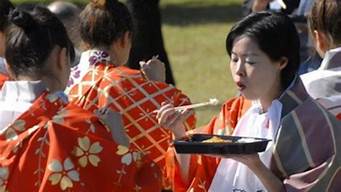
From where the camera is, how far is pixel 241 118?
13.8 ft

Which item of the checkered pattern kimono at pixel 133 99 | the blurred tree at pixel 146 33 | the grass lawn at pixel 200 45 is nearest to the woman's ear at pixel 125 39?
the checkered pattern kimono at pixel 133 99

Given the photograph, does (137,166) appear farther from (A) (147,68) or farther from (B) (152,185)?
(A) (147,68)

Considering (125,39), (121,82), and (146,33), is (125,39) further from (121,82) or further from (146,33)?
(146,33)

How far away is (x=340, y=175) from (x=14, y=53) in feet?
3.96

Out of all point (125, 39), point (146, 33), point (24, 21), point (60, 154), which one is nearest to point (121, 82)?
point (125, 39)

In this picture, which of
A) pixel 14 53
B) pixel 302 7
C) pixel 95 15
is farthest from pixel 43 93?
pixel 302 7

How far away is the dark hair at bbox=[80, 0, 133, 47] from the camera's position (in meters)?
5.16

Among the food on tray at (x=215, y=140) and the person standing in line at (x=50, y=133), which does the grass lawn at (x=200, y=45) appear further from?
the food on tray at (x=215, y=140)

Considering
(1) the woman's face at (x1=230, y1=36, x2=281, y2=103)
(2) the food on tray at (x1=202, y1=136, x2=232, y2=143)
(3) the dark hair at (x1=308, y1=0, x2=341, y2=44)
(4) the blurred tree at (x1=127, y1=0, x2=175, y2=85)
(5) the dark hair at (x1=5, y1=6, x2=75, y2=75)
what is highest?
(5) the dark hair at (x1=5, y1=6, x2=75, y2=75)

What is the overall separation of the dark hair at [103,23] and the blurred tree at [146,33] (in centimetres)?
342

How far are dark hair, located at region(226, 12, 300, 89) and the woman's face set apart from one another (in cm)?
2

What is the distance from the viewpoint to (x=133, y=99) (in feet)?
17.1

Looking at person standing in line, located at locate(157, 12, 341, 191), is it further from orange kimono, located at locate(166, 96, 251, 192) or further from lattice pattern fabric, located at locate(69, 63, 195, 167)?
lattice pattern fabric, located at locate(69, 63, 195, 167)

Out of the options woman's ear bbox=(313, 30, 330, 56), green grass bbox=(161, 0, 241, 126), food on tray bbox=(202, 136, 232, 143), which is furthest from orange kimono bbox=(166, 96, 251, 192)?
green grass bbox=(161, 0, 241, 126)
